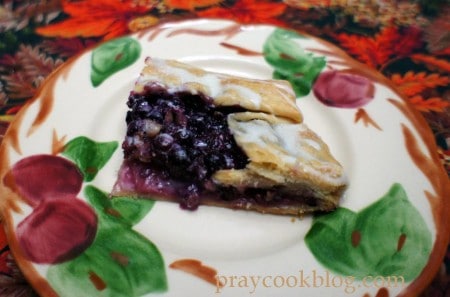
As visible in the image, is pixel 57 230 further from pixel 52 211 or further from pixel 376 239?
pixel 376 239

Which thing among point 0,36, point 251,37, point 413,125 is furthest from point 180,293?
point 0,36

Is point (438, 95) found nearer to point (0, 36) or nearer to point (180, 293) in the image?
point (180, 293)

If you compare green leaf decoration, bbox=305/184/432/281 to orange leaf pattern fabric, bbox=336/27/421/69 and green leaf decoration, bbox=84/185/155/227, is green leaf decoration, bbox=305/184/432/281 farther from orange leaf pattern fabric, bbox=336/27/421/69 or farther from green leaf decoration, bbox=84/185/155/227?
orange leaf pattern fabric, bbox=336/27/421/69

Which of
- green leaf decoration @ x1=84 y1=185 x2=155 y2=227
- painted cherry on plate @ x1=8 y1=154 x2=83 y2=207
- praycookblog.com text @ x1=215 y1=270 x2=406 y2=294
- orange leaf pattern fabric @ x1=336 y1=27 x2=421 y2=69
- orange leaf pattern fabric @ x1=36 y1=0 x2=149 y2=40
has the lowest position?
praycookblog.com text @ x1=215 y1=270 x2=406 y2=294

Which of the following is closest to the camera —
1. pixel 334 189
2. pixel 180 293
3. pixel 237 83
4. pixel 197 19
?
pixel 180 293

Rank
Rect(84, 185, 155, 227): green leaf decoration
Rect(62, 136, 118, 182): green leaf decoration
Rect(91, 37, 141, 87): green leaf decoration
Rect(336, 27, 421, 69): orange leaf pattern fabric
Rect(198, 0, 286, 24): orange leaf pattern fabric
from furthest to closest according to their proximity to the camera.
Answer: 1. Rect(198, 0, 286, 24): orange leaf pattern fabric
2. Rect(336, 27, 421, 69): orange leaf pattern fabric
3. Rect(91, 37, 141, 87): green leaf decoration
4. Rect(62, 136, 118, 182): green leaf decoration
5. Rect(84, 185, 155, 227): green leaf decoration

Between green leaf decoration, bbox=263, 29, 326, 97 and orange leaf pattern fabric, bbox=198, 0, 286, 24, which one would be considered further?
orange leaf pattern fabric, bbox=198, 0, 286, 24

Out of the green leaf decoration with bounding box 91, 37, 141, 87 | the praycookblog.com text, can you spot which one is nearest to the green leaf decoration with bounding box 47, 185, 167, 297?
the praycookblog.com text
